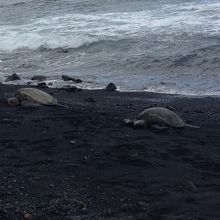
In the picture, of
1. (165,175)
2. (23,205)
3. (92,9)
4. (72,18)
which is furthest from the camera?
(92,9)

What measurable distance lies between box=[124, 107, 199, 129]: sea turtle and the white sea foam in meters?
8.20

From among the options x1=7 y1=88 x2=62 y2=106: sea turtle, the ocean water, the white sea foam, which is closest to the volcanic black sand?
x1=7 y1=88 x2=62 y2=106: sea turtle

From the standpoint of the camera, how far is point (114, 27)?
18688 millimetres

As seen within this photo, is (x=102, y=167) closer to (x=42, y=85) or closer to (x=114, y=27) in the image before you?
(x=42, y=85)

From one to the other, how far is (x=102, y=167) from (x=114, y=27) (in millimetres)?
13090

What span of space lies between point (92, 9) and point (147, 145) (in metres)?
17.4

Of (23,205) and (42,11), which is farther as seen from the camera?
(42,11)

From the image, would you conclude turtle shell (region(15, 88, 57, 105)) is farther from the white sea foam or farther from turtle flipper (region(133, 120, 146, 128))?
the white sea foam

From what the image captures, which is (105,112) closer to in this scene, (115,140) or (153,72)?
(115,140)

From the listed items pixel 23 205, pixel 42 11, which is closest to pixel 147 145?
pixel 23 205

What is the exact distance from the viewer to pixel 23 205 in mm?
4973

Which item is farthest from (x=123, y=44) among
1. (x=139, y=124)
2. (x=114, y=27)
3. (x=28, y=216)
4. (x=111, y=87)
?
(x=28, y=216)

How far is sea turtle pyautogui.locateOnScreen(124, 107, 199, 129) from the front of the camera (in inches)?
310

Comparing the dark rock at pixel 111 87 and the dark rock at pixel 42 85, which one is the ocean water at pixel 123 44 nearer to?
the dark rock at pixel 111 87
